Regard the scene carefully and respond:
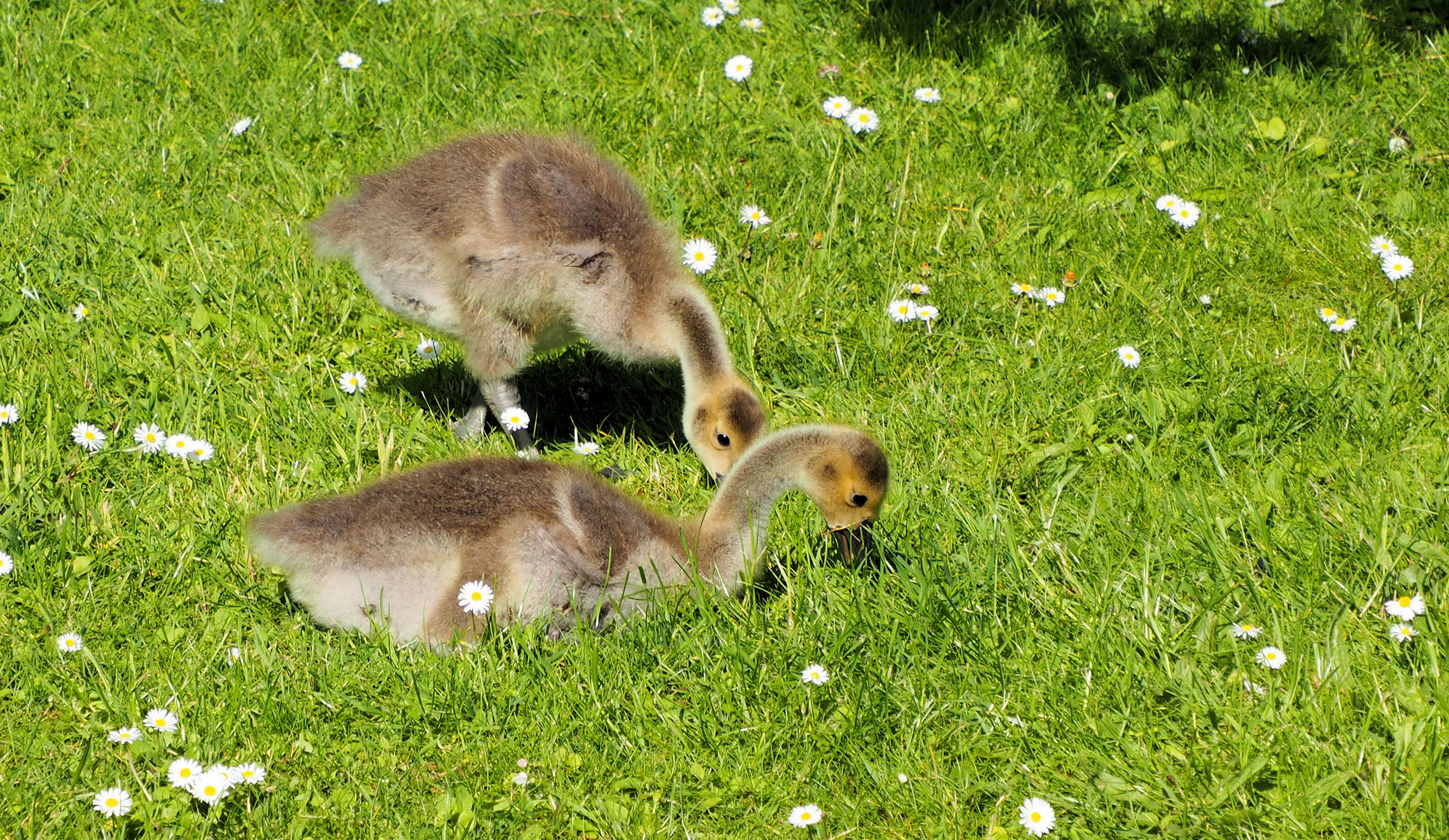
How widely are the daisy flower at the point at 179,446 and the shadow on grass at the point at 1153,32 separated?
431 cm

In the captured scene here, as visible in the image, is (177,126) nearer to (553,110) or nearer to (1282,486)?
(553,110)

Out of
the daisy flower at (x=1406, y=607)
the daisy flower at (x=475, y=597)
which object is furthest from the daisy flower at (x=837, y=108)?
the daisy flower at (x=1406, y=607)

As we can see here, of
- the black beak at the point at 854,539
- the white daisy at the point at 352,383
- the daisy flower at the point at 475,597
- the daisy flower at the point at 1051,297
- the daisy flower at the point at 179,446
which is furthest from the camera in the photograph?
the daisy flower at the point at 1051,297

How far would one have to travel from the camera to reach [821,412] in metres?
5.64

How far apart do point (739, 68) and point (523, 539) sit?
13.0 ft

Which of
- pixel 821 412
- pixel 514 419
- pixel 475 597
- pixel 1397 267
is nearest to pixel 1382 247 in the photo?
pixel 1397 267

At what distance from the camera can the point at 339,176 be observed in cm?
698

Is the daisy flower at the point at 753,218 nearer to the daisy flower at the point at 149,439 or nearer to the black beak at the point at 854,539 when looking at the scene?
the black beak at the point at 854,539

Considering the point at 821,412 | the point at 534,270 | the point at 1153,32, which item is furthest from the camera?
the point at 1153,32

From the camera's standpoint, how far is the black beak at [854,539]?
14.7ft

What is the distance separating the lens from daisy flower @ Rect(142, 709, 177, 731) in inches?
158

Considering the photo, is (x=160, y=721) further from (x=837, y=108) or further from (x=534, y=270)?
(x=837, y=108)

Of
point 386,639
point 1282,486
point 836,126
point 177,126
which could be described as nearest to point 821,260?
point 836,126

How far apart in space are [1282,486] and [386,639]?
302 centimetres
